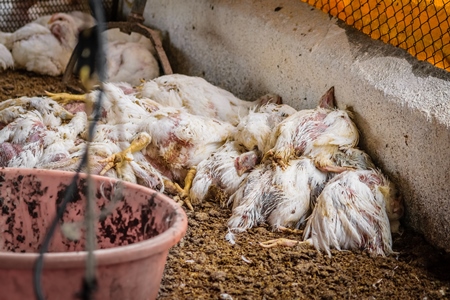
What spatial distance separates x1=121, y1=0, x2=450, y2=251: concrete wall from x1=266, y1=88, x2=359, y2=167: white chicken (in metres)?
0.15

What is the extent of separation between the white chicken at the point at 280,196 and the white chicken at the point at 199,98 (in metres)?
0.94

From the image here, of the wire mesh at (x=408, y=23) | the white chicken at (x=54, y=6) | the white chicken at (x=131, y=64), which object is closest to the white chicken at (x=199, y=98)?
the wire mesh at (x=408, y=23)

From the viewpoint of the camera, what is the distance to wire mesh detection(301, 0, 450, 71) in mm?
3623

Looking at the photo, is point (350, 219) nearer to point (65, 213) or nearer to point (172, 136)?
point (172, 136)

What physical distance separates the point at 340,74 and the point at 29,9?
4.13 metres

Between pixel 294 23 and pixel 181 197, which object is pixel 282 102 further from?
pixel 181 197

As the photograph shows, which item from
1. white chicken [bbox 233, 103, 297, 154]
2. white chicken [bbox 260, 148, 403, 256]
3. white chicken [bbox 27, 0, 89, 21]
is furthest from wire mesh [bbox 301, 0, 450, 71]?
white chicken [bbox 27, 0, 89, 21]

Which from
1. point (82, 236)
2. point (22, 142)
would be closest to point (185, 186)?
point (22, 142)

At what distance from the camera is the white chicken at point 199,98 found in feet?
15.0

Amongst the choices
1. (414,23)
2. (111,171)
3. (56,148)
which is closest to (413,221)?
(414,23)

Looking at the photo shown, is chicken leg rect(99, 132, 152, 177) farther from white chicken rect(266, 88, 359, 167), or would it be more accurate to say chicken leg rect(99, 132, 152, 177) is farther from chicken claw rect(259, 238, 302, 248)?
chicken claw rect(259, 238, 302, 248)

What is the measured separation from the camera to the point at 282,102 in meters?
4.62

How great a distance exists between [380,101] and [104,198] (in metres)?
1.90

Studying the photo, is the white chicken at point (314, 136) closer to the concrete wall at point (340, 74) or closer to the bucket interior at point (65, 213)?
the concrete wall at point (340, 74)
